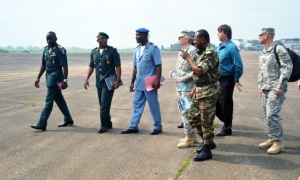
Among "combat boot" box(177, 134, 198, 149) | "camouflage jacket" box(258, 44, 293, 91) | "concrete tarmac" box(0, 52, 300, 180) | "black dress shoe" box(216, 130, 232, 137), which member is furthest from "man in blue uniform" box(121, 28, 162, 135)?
"camouflage jacket" box(258, 44, 293, 91)

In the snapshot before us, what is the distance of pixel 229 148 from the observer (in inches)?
188

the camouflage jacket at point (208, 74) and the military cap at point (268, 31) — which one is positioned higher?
the military cap at point (268, 31)

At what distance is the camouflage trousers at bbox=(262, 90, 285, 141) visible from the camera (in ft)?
14.5

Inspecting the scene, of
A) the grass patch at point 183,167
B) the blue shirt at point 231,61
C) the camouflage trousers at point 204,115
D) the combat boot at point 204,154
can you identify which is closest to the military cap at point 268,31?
the blue shirt at point 231,61

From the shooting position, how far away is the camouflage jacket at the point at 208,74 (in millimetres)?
3986

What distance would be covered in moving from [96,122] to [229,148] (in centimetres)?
306

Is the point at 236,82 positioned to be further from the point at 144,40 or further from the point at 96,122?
the point at 96,122

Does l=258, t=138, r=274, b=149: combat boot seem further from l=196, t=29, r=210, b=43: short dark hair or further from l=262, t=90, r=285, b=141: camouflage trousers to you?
l=196, t=29, r=210, b=43: short dark hair

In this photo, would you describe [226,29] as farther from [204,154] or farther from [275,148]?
[204,154]

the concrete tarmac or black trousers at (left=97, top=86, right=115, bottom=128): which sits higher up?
black trousers at (left=97, top=86, right=115, bottom=128)

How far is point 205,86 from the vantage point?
413 cm

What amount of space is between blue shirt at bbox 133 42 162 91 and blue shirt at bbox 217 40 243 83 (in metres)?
1.15

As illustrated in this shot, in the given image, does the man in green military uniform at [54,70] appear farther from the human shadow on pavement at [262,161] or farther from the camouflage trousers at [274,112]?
the camouflage trousers at [274,112]

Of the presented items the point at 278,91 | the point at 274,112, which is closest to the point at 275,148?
the point at 274,112
